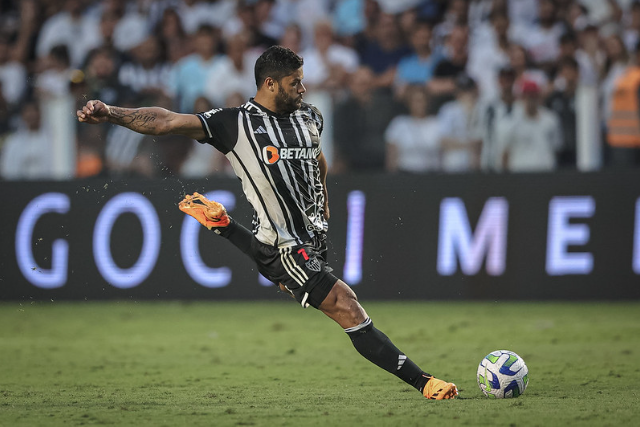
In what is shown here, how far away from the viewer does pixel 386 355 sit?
6.31 meters

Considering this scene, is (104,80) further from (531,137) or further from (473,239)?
(531,137)

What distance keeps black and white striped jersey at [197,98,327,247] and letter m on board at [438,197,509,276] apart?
17.9 feet

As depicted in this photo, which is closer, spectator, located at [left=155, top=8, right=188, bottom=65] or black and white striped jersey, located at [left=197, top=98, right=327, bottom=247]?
black and white striped jersey, located at [left=197, top=98, right=327, bottom=247]

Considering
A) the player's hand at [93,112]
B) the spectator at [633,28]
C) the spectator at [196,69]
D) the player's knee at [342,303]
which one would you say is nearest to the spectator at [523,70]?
the spectator at [633,28]

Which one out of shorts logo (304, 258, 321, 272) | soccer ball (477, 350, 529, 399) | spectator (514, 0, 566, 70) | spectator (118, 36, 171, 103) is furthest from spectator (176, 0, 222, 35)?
soccer ball (477, 350, 529, 399)

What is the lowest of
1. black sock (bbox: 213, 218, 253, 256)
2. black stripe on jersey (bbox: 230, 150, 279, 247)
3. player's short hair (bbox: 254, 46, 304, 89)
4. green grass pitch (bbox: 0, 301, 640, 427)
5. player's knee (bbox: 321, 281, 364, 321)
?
green grass pitch (bbox: 0, 301, 640, 427)

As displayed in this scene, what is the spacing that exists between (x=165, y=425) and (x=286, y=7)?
10.5 meters

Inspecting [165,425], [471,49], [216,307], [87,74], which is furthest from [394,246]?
[165,425]

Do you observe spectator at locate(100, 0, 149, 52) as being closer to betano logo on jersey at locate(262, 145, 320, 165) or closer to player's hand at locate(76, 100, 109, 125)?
betano logo on jersey at locate(262, 145, 320, 165)

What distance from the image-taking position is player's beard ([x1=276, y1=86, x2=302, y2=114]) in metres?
6.46

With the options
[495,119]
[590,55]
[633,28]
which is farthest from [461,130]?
[633,28]

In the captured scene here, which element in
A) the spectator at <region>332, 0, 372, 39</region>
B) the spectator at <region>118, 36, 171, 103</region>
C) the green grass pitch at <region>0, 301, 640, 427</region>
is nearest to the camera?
the green grass pitch at <region>0, 301, 640, 427</region>

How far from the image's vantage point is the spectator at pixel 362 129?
1192cm

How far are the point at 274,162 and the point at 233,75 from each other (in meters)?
6.59
